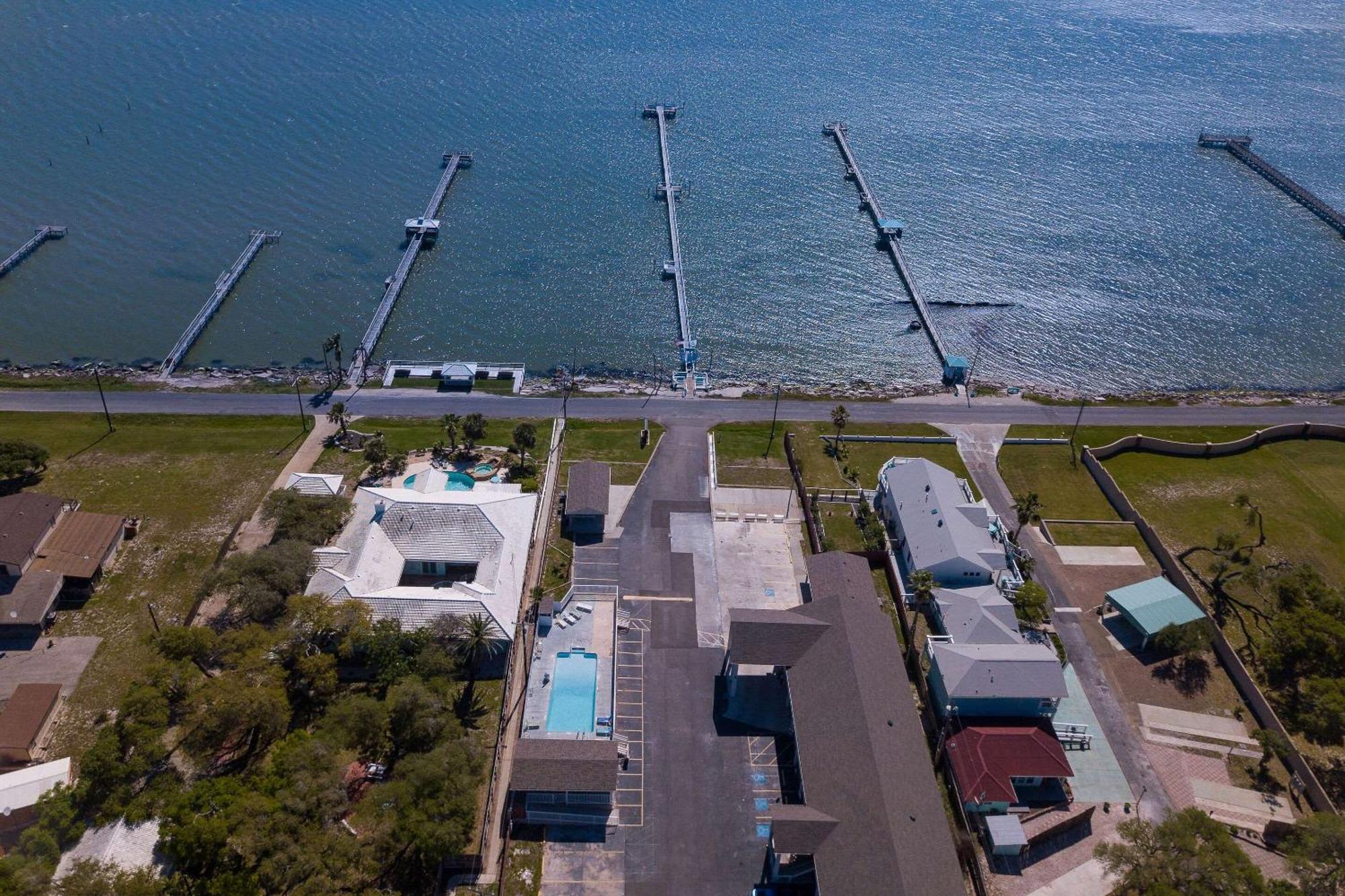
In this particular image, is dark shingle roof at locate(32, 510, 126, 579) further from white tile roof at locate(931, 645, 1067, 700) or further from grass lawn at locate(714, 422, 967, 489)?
white tile roof at locate(931, 645, 1067, 700)

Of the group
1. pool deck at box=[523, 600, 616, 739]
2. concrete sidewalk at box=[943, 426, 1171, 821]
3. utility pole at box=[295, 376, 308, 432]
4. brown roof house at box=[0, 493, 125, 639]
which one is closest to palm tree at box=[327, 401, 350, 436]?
utility pole at box=[295, 376, 308, 432]

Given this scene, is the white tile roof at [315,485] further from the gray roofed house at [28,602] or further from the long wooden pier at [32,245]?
the long wooden pier at [32,245]

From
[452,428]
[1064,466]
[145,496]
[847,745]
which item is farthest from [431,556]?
[1064,466]

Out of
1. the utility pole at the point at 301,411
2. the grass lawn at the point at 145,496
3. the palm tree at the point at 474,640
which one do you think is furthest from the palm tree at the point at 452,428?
the palm tree at the point at 474,640

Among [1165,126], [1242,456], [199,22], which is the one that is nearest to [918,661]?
[1242,456]

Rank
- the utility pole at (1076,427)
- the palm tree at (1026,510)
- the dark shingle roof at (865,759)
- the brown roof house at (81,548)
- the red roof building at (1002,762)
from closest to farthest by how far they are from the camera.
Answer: the dark shingle roof at (865,759)
the red roof building at (1002,762)
the brown roof house at (81,548)
the palm tree at (1026,510)
the utility pole at (1076,427)

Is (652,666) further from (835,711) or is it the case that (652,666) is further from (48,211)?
(48,211)
